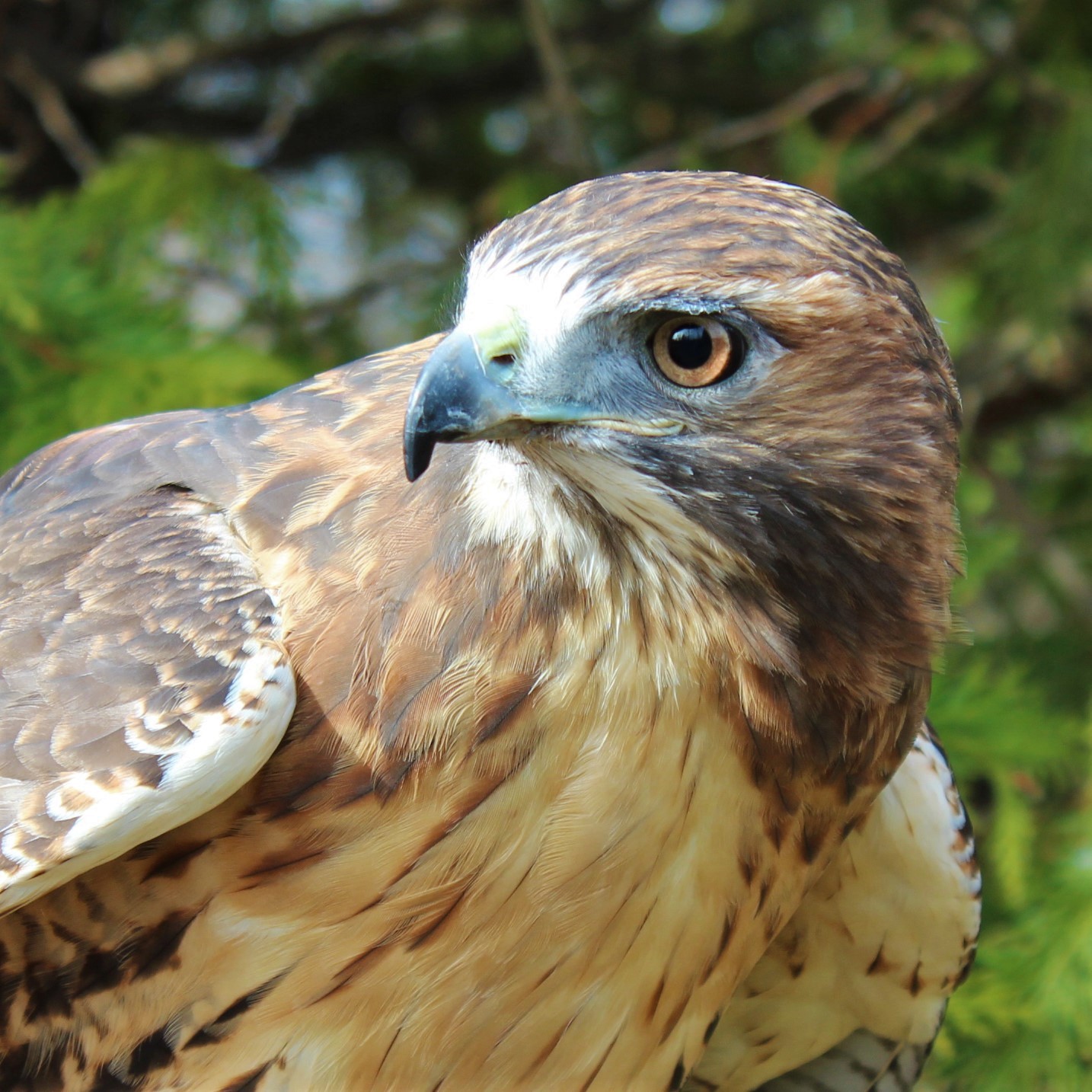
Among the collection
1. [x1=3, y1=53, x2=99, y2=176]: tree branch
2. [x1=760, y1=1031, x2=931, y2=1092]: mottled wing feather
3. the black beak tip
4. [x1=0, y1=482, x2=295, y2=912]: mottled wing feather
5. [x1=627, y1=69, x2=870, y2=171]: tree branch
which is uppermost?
[x1=3, y1=53, x2=99, y2=176]: tree branch

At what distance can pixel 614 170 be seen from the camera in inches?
177

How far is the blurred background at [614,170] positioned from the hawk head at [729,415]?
4.93 ft

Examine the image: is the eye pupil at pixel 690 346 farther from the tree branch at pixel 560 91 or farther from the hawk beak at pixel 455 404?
the tree branch at pixel 560 91

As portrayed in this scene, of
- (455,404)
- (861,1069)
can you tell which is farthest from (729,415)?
(861,1069)

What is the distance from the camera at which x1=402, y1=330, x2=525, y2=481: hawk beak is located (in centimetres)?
156

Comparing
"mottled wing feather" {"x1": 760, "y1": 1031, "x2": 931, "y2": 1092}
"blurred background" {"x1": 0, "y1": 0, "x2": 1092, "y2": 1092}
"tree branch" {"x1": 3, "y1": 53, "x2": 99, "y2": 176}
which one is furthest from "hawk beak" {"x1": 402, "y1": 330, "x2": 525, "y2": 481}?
"tree branch" {"x1": 3, "y1": 53, "x2": 99, "y2": 176}

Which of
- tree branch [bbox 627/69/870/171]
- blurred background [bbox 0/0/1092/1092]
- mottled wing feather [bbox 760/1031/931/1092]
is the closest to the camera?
mottled wing feather [bbox 760/1031/931/1092]

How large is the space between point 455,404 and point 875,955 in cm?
145

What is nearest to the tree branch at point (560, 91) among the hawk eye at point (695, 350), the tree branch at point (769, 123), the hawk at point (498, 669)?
the tree branch at point (769, 123)

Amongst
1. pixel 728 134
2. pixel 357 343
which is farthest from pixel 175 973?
pixel 728 134

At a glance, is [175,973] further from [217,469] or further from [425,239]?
[425,239]

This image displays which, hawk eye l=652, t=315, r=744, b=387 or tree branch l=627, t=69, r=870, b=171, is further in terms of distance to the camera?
tree branch l=627, t=69, r=870, b=171

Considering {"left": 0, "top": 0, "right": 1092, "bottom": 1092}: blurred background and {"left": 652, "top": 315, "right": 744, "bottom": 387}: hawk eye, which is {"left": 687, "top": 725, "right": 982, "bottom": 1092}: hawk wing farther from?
{"left": 652, "top": 315, "right": 744, "bottom": 387}: hawk eye

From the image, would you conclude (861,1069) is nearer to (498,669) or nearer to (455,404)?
(498,669)
